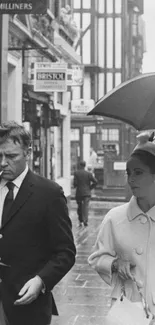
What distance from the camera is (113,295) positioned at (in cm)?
337

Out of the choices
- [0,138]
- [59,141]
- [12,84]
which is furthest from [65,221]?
[59,141]

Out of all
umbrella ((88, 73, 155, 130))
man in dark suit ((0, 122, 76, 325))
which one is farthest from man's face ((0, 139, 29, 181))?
umbrella ((88, 73, 155, 130))

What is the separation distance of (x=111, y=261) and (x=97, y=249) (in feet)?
0.52

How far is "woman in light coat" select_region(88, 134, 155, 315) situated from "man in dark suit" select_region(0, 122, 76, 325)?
480mm

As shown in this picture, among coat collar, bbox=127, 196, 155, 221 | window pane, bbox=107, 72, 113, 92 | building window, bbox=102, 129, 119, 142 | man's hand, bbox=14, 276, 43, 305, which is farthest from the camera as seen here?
window pane, bbox=107, 72, 113, 92

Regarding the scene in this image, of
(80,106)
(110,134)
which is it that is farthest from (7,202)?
(110,134)

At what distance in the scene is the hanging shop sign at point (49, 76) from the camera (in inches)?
752

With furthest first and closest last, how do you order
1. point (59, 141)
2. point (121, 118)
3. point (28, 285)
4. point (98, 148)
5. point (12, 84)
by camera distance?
1. point (98, 148)
2. point (59, 141)
3. point (12, 84)
4. point (121, 118)
5. point (28, 285)

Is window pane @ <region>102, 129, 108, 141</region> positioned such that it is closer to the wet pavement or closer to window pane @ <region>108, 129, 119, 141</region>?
window pane @ <region>108, 129, 119, 141</region>

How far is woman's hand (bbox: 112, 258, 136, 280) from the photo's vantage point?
330cm

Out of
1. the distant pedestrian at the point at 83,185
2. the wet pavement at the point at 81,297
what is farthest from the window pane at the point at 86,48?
the wet pavement at the point at 81,297

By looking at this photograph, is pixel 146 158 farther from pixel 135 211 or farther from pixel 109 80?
pixel 109 80

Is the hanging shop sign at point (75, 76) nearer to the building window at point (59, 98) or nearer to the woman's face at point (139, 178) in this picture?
the building window at point (59, 98)

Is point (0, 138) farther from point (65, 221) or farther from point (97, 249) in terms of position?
point (97, 249)
